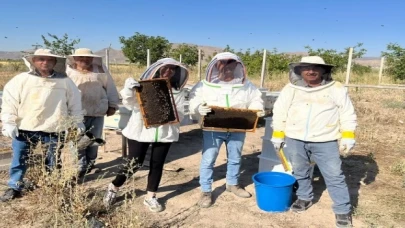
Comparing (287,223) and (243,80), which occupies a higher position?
(243,80)

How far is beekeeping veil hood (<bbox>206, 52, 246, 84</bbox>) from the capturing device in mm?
3674

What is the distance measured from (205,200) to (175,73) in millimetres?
1537

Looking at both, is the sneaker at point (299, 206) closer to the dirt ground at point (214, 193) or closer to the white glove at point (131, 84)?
the dirt ground at point (214, 193)

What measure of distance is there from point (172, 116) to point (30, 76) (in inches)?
59.7

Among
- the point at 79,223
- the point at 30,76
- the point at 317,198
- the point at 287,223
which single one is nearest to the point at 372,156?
the point at 317,198

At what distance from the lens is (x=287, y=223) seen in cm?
354

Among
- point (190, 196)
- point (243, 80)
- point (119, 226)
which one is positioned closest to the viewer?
point (119, 226)

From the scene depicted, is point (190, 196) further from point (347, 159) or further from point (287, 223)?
point (347, 159)

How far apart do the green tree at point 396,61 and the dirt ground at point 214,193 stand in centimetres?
1339

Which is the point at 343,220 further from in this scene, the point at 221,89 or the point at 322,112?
the point at 221,89

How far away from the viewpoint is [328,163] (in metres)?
3.44

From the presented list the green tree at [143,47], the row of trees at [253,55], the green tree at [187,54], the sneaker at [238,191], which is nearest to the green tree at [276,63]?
the row of trees at [253,55]

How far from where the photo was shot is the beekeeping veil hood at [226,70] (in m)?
3.67

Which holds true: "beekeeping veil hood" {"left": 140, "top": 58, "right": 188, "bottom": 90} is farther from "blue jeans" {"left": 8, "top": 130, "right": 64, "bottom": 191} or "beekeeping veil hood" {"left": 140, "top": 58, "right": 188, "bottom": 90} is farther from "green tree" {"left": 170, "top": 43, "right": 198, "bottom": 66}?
"green tree" {"left": 170, "top": 43, "right": 198, "bottom": 66}
